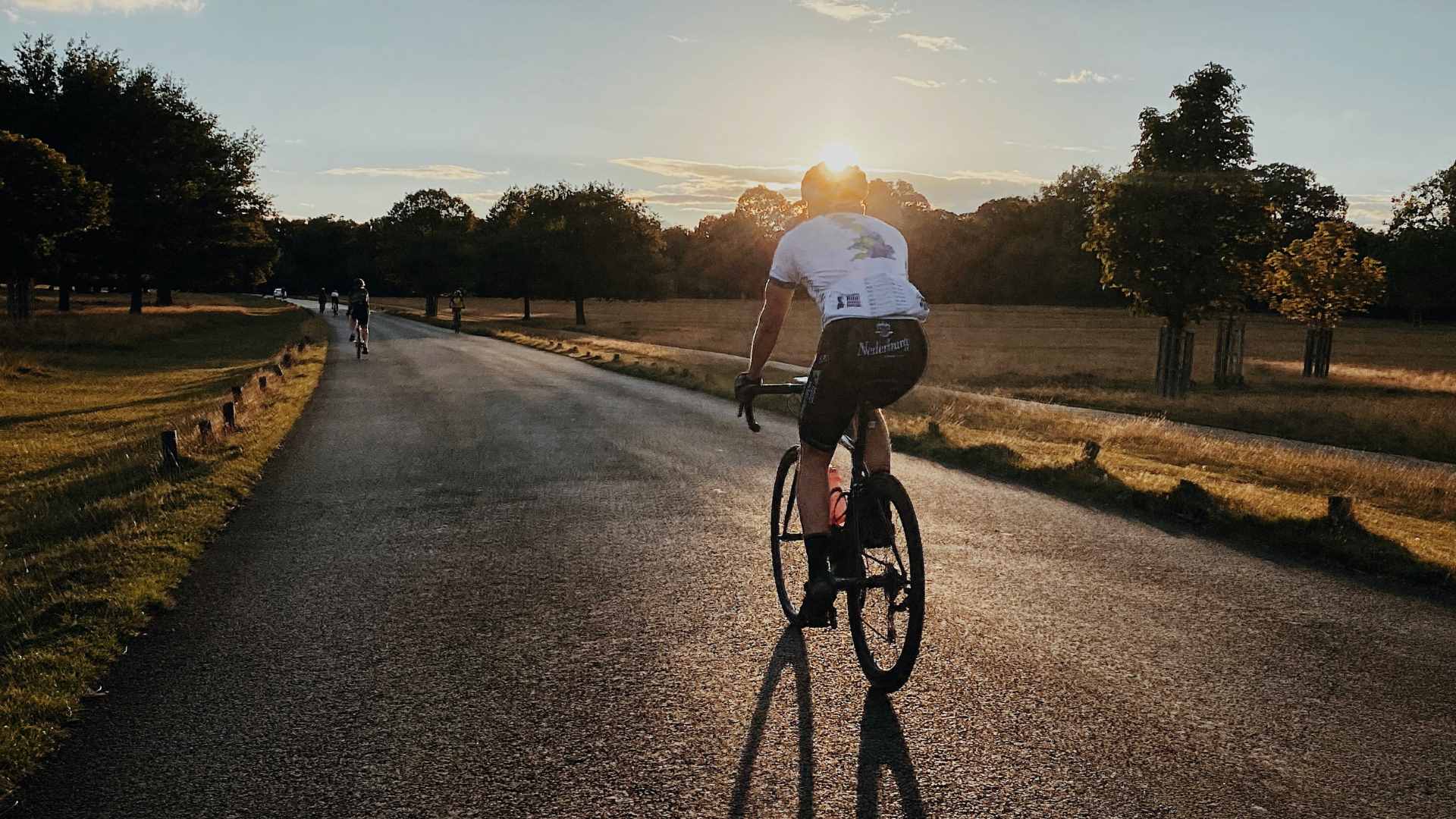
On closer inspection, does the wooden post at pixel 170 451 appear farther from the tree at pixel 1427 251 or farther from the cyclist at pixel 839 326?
the tree at pixel 1427 251

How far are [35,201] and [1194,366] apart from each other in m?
38.9

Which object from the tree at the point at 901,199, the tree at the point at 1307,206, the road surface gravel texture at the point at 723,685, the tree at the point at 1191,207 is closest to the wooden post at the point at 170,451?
the road surface gravel texture at the point at 723,685

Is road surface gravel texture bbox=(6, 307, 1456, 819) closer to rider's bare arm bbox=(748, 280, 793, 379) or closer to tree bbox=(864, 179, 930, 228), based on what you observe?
rider's bare arm bbox=(748, 280, 793, 379)

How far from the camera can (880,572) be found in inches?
164

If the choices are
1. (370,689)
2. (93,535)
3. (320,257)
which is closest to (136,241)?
(93,535)

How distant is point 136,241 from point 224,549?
50.2m

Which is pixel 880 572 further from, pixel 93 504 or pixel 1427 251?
pixel 1427 251

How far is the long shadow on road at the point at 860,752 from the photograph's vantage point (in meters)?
3.14

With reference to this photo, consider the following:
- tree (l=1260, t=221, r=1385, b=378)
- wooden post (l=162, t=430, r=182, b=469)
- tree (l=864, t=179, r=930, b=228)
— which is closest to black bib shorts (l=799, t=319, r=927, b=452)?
wooden post (l=162, t=430, r=182, b=469)

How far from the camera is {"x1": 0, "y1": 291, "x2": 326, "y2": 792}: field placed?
433 centimetres

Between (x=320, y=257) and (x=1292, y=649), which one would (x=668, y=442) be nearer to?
(x=1292, y=649)

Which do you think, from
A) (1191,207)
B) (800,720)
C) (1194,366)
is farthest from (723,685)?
(1194,366)

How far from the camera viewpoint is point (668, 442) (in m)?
11.7

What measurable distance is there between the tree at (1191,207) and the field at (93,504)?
60.1 ft
